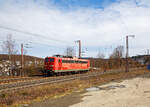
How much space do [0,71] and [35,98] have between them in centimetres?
1701

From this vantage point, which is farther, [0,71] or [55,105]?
[0,71]

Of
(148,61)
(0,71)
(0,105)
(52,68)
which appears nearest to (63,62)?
(52,68)

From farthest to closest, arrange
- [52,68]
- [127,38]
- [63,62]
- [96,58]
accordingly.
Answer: [96,58], [127,38], [63,62], [52,68]

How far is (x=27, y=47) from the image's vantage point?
2666 centimetres

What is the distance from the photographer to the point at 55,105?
7.80 metres

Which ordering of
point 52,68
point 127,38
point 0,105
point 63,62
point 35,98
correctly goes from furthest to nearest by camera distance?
point 127,38 → point 63,62 → point 52,68 → point 35,98 → point 0,105

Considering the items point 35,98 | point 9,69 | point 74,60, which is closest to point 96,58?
point 74,60

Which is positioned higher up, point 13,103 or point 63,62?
point 63,62

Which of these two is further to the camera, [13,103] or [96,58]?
[96,58]

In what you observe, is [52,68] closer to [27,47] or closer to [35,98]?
[27,47]

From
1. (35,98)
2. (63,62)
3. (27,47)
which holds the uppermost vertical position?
(27,47)

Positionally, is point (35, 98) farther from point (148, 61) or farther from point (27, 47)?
point (148, 61)

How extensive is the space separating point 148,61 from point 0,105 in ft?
257

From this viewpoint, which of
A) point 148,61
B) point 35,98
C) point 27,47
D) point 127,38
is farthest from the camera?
point 148,61
